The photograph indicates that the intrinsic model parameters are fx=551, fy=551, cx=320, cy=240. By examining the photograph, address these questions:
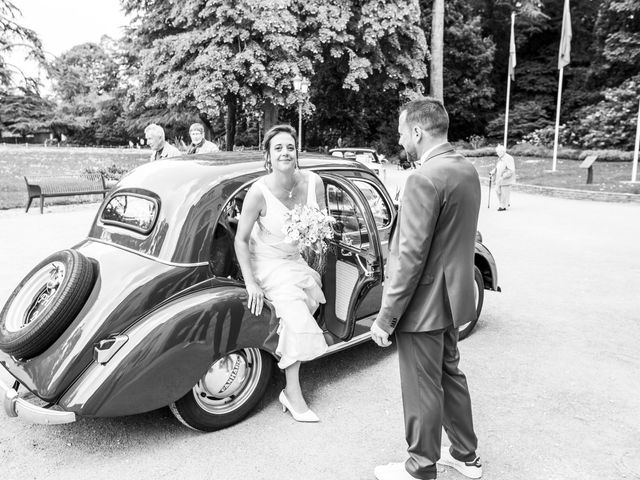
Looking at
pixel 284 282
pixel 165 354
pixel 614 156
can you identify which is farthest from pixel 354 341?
pixel 614 156

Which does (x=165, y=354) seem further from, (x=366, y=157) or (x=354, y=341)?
(x=366, y=157)

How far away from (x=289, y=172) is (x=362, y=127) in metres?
39.8

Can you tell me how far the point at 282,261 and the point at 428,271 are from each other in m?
1.21

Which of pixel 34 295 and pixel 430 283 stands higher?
pixel 430 283

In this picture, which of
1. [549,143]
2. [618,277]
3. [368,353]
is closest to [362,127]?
[549,143]

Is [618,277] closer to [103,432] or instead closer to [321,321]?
[321,321]

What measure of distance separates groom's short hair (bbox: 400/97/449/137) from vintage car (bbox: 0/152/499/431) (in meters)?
1.25

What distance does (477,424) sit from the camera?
3.62 metres

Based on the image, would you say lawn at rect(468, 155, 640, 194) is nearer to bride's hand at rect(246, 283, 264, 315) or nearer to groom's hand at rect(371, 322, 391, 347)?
bride's hand at rect(246, 283, 264, 315)

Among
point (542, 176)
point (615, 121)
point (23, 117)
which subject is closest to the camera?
point (542, 176)

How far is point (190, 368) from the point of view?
10.3 feet

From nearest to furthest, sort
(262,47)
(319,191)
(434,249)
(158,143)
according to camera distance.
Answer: (434,249)
(319,191)
(158,143)
(262,47)

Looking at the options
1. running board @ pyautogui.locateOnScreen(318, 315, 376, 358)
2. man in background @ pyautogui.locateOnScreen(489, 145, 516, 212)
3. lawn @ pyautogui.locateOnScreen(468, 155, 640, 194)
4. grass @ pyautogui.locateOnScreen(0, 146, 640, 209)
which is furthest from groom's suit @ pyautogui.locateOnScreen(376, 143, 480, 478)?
lawn @ pyautogui.locateOnScreen(468, 155, 640, 194)

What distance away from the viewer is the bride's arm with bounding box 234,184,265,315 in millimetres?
3385
